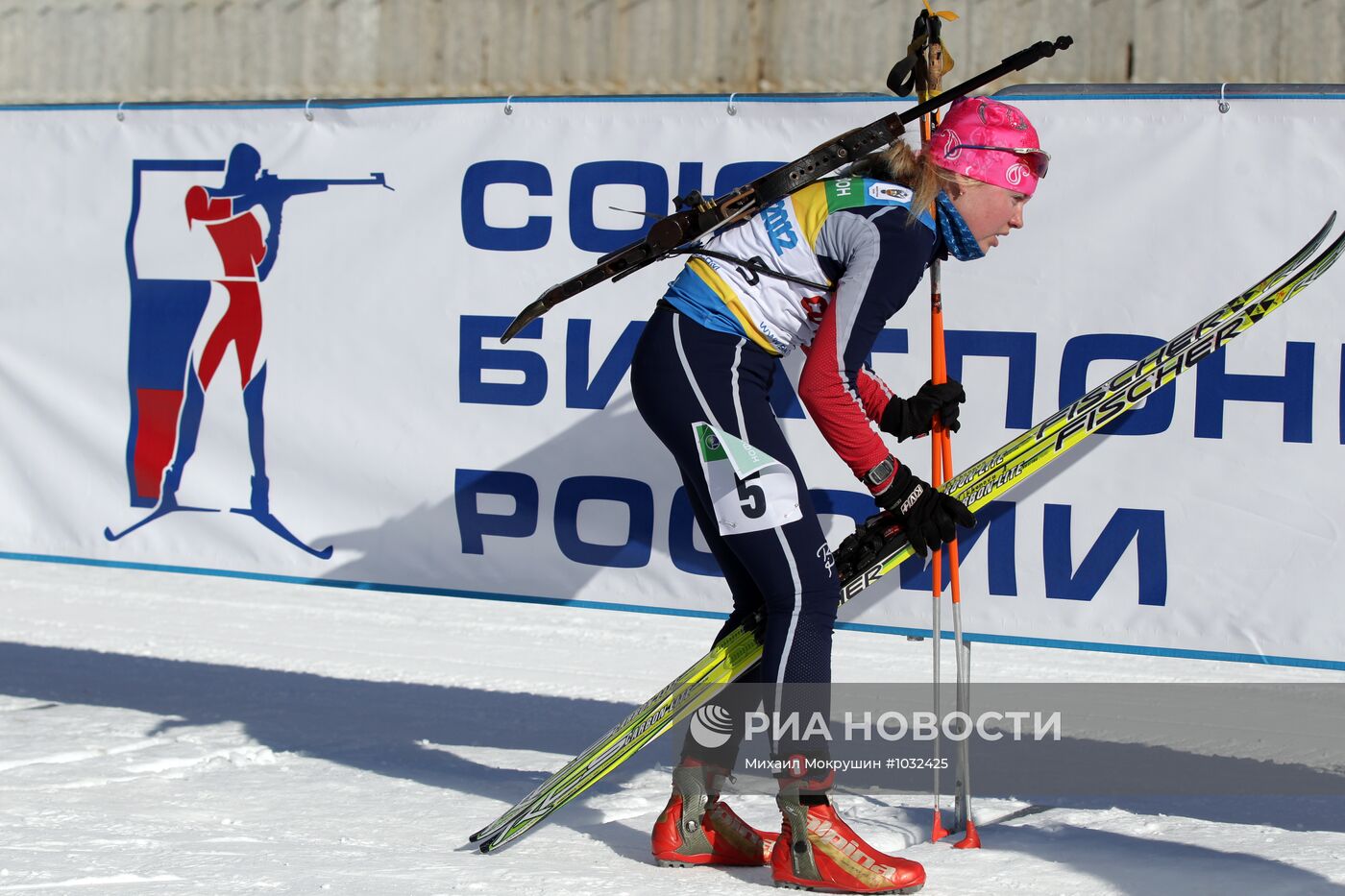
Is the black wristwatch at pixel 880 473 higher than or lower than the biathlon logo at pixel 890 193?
lower

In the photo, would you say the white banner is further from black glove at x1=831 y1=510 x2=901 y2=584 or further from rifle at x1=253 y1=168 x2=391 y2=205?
black glove at x1=831 y1=510 x2=901 y2=584

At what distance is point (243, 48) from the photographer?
9.69 m

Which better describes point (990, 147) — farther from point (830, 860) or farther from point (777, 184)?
point (830, 860)

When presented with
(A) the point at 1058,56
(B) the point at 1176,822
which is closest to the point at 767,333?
(B) the point at 1176,822

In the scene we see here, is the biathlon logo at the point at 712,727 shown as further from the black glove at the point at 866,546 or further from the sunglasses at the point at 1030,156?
the sunglasses at the point at 1030,156

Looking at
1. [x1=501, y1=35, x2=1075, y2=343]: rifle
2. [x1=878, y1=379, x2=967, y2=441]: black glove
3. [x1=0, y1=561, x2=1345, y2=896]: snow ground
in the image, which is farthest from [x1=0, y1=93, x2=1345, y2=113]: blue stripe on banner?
[x1=0, y1=561, x2=1345, y2=896]: snow ground

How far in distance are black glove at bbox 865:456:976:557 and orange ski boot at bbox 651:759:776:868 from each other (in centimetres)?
72

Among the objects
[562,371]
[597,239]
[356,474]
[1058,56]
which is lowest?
[356,474]

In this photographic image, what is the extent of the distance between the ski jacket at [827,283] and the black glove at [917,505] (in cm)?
5

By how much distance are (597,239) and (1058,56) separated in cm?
417

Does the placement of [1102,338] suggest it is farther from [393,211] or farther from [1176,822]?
[393,211]

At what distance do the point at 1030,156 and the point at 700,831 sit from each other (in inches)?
67.1

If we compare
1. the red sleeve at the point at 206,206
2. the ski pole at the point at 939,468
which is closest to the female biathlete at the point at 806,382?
the ski pole at the point at 939,468

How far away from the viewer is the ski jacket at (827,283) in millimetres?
3373
